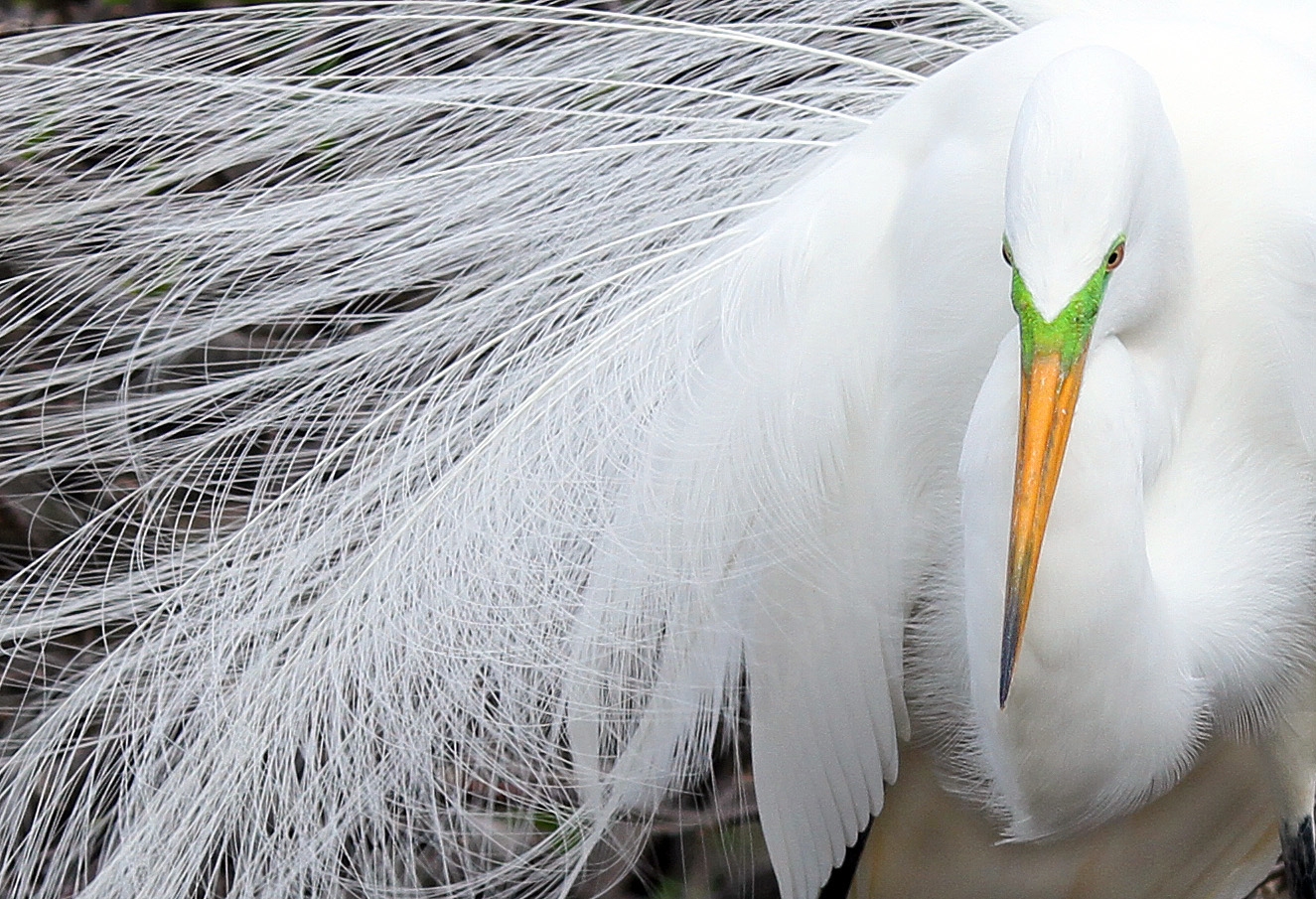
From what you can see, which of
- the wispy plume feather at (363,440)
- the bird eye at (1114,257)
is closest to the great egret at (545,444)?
the wispy plume feather at (363,440)

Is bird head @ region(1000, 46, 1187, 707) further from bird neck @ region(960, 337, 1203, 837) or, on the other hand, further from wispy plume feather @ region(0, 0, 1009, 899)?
wispy plume feather @ region(0, 0, 1009, 899)

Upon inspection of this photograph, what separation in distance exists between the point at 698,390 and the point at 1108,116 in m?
0.57

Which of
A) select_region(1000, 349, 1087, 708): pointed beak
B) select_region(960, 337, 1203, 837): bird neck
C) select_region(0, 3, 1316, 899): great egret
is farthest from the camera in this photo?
select_region(0, 3, 1316, 899): great egret

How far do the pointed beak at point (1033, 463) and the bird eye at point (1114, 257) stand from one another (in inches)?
3.1

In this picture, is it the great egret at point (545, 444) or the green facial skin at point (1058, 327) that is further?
the great egret at point (545, 444)

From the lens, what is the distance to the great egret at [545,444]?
4.63 feet

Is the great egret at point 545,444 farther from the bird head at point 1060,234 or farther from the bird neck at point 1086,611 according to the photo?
the bird head at point 1060,234

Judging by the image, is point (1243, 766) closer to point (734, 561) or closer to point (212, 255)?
point (734, 561)

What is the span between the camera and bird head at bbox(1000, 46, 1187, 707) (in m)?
1.00

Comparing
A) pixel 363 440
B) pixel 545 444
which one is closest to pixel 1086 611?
pixel 545 444

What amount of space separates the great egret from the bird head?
0.20 metres

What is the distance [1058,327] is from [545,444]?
0.66m

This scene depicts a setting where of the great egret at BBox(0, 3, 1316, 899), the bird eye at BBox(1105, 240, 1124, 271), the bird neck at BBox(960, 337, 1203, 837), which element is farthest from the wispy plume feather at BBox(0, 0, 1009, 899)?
the bird eye at BBox(1105, 240, 1124, 271)

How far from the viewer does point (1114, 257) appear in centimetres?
106
